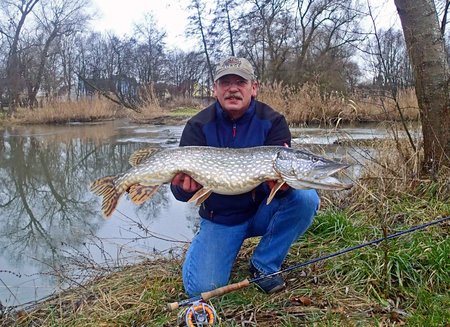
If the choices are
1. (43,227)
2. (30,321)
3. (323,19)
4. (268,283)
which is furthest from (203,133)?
(323,19)

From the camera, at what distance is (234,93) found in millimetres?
2658

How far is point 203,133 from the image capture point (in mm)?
2785

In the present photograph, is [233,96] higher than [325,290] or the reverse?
higher

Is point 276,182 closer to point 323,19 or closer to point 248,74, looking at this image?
point 248,74

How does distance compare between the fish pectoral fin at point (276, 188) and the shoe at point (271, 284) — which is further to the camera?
the shoe at point (271, 284)

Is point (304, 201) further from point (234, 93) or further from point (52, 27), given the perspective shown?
point (52, 27)

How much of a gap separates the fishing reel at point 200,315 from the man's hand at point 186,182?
0.74 meters

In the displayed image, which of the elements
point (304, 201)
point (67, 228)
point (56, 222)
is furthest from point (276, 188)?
point (56, 222)

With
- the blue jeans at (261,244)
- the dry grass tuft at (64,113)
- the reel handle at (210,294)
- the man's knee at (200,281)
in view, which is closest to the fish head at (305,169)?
the blue jeans at (261,244)

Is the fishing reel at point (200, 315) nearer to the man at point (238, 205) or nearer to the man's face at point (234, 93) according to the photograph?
the man at point (238, 205)

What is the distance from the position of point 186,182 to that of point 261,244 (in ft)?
2.11

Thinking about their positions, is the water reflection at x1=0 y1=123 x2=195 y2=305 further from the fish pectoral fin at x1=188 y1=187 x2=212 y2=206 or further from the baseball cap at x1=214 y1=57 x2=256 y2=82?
the baseball cap at x1=214 y1=57 x2=256 y2=82

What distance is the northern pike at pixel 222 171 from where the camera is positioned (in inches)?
Result: 94.3

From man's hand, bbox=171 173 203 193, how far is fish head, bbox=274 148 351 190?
560mm
